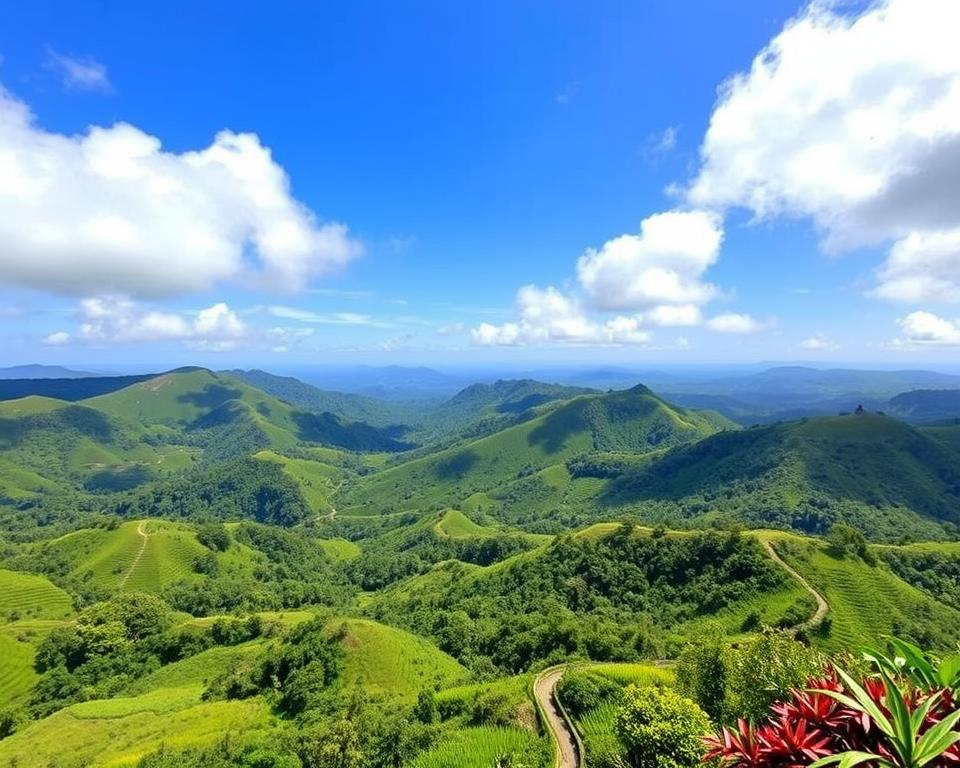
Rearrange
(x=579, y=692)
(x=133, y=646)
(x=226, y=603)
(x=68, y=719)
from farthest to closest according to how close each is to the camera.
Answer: (x=226, y=603), (x=133, y=646), (x=68, y=719), (x=579, y=692)

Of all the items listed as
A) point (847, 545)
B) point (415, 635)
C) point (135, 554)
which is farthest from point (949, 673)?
point (135, 554)

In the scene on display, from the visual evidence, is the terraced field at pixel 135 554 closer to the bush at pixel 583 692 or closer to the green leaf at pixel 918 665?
the bush at pixel 583 692

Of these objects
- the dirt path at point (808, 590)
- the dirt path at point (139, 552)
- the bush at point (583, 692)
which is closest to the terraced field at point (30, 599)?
the dirt path at point (139, 552)

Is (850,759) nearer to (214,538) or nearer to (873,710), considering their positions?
(873,710)

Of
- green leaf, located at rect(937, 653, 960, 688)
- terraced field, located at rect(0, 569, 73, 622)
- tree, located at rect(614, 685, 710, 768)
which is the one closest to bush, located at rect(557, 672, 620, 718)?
tree, located at rect(614, 685, 710, 768)

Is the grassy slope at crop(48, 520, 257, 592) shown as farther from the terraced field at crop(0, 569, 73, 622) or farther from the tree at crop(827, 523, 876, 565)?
the tree at crop(827, 523, 876, 565)

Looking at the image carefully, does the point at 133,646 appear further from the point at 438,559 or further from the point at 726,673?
the point at 726,673

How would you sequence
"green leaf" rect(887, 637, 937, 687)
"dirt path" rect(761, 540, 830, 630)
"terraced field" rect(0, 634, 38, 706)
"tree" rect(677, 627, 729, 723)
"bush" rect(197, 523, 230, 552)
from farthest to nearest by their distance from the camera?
"bush" rect(197, 523, 230, 552), "terraced field" rect(0, 634, 38, 706), "dirt path" rect(761, 540, 830, 630), "tree" rect(677, 627, 729, 723), "green leaf" rect(887, 637, 937, 687)

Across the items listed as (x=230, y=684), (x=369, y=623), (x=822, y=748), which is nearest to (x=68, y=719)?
(x=230, y=684)
